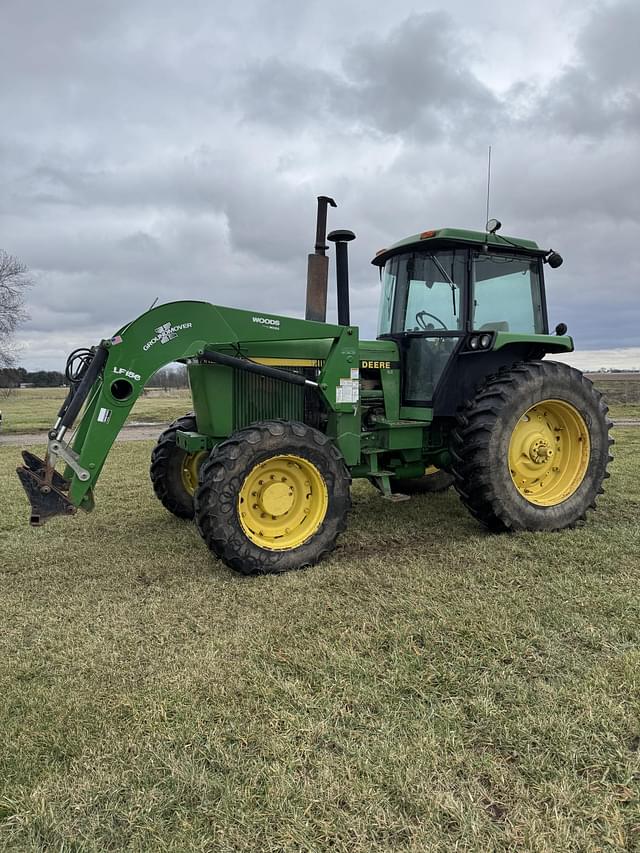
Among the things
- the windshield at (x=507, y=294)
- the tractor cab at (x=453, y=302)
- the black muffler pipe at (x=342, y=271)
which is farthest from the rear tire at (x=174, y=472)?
the windshield at (x=507, y=294)

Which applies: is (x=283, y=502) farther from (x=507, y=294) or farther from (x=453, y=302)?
(x=507, y=294)

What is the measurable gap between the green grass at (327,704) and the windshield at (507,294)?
2066 mm

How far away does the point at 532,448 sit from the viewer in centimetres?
482

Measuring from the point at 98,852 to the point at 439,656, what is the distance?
162 centimetres

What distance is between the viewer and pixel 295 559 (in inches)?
157

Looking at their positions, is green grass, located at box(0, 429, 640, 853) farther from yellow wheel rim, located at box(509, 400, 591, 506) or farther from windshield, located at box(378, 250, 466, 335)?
windshield, located at box(378, 250, 466, 335)

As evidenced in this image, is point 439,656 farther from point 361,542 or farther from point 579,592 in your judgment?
point 361,542

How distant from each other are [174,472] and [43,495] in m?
1.63

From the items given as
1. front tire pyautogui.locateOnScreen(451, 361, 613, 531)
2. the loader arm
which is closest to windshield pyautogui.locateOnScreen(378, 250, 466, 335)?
front tire pyautogui.locateOnScreen(451, 361, 613, 531)

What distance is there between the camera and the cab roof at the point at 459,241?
4770 millimetres

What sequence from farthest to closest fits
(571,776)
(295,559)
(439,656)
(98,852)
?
(295,559) → (439,656) → (571,776) → (98,852)

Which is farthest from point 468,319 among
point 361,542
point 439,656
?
point 439,656

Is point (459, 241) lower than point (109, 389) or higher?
higher

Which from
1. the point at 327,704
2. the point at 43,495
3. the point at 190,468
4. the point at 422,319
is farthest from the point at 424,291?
the point at 327,704
